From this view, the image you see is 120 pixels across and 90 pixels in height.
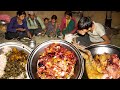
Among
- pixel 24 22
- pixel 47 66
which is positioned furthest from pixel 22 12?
pixel 47 66

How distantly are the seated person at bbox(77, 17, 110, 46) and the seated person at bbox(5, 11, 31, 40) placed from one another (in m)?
1.20

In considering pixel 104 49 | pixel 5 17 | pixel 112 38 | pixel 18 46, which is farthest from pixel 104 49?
pixel 5 17

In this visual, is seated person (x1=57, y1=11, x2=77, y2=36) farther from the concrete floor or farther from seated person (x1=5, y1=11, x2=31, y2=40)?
seated person (x1=5, y1=11, x2=31, y2=40)

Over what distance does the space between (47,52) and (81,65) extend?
81cm

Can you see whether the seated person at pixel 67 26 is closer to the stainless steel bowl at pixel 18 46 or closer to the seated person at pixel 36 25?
the seated person at pixel 36 25

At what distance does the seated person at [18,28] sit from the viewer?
8.31m

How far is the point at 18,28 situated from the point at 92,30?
168 centimetres

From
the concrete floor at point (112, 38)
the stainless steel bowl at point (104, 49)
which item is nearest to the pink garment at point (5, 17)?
the concrete floor at point (112, 38)

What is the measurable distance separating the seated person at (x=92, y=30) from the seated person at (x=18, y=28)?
1.20m

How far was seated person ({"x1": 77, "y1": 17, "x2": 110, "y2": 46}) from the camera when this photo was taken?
841 centimetres

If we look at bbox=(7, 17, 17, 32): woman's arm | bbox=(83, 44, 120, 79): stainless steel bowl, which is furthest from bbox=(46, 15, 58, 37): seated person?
bbox=(83, 44, 120, 79): stainless steel bowl

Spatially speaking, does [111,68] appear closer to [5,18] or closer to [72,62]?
[72,62]

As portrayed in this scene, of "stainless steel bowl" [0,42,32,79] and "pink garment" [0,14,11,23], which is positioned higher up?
"pink garment" [0,14,11,23]

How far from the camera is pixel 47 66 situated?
8.24m
